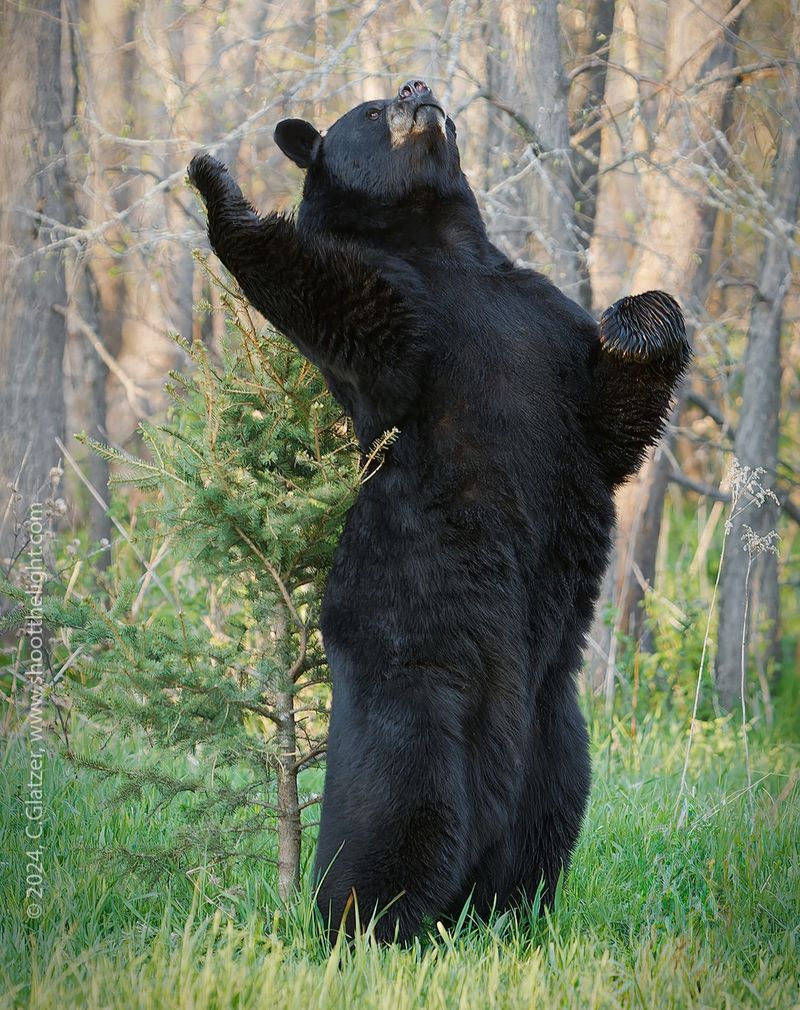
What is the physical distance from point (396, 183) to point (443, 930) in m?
2.40

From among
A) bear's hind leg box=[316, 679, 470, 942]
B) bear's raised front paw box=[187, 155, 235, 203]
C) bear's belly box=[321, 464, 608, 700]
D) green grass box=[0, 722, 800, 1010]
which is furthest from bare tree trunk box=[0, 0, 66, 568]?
bear's hind leg box=[316, 679, 470, 942]

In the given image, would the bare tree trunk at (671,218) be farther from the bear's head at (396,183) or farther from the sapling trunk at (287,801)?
the sapling trunk at (287,801)

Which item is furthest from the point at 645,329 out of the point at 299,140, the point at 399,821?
the point at 399,821

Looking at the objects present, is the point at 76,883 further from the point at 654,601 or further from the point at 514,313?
the point at 654,601

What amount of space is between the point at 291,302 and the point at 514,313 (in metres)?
0.71

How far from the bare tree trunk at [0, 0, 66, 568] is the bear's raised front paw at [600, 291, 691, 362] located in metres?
4.46

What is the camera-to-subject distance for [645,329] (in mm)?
3537

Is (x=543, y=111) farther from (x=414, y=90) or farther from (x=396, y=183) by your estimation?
(x=396, y=183)

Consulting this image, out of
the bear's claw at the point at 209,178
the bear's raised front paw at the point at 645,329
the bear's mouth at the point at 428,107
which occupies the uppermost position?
the bear's mouth at the point at 428,107

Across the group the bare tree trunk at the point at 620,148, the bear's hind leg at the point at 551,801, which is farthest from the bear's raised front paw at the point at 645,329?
the bare tree trunk at the point at 620,148

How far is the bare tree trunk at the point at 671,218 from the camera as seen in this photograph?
7.17 metres

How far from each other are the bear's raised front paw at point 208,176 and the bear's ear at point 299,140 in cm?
34

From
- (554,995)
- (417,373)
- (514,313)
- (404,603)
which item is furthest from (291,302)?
(554,995)

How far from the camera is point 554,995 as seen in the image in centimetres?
293
